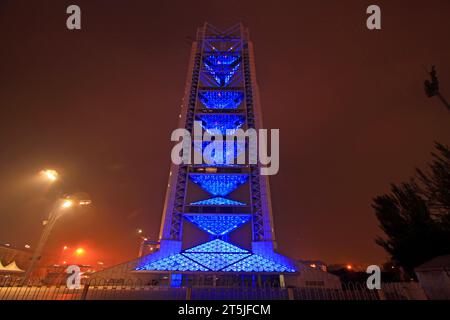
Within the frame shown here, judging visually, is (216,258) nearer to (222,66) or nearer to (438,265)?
(438,265)

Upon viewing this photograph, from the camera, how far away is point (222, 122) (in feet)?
180

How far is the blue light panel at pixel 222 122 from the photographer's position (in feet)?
175

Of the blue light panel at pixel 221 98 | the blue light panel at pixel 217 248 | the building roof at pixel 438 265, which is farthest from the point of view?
the blue light panel at pixel 221 98

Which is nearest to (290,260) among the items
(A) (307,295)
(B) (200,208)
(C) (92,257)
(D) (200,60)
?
(B) (200,208)

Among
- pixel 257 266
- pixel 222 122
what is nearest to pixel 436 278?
pixel 257 266

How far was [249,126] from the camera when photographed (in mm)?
51781

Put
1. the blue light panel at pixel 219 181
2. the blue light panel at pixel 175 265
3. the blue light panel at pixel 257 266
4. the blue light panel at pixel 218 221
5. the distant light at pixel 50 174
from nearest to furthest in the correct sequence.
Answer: the distant light at pixel 50 174 → the blue light panel at pixel 175 265 → the blue light panel at pixel 257 266 → the blue light panel at pixel 218 221 → the blue light panel at pixel 219 181

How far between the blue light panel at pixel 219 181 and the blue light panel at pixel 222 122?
41.5ft

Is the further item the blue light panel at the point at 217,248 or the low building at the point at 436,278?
the blue light panel at the point at 217,248

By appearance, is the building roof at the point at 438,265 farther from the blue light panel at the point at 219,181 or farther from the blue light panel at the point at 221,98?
the blue light panel at the point at 221,98

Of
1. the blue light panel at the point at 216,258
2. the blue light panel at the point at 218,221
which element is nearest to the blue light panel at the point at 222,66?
the blue light panel at the point at 218,221

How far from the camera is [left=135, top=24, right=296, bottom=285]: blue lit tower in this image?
103ft
